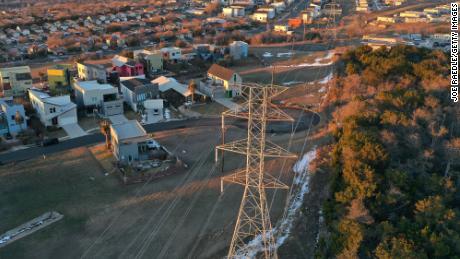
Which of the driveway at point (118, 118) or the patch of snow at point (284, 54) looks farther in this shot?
the patch of snow at point (284, 54)

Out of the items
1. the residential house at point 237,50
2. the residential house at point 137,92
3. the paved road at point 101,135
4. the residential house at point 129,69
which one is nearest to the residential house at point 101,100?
the residential house at point 137,92

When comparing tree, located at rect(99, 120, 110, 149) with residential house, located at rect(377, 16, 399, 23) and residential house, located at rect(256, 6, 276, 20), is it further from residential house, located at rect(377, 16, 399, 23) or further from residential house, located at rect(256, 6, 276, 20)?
residential house, located at rect(256, 6, 276, 20)

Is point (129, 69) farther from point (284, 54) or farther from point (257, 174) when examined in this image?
point (257, 174)

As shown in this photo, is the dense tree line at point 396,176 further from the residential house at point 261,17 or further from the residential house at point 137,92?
the residential house at point 261,17

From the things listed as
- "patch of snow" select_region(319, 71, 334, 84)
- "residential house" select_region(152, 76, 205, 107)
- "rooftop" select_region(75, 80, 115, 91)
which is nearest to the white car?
"residential house" select_region(152, 76, 205, 107)

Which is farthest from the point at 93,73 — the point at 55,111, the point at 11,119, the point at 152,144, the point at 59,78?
the point at 152,144

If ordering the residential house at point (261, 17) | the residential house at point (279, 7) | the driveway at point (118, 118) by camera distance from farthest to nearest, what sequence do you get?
the residential house at point (279, 7) < the residential house at point (261, 17) < the driveway at point (118, 118)
